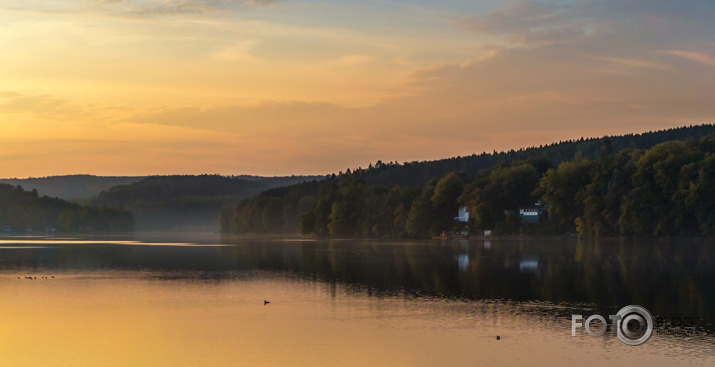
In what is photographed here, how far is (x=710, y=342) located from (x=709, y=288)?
26267mm

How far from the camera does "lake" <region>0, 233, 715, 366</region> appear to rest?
3584cm

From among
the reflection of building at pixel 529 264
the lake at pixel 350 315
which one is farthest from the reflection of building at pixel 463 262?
the reflection of building at pixel 529 264

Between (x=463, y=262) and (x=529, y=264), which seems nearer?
(x=529, y=264)

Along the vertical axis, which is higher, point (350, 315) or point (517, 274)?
point (517, 274)

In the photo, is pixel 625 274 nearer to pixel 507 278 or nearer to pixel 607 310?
pixel 507 278

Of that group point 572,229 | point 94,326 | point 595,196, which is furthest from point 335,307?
point 572,229

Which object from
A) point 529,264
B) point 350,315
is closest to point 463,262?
point 529,264

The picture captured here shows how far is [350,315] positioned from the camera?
48438 millimetres

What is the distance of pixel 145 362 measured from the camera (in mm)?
34969

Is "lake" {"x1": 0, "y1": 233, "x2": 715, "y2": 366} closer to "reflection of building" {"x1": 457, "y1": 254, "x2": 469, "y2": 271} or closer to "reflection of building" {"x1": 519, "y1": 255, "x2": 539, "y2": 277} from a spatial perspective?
"reflection of building" {"x1": 519, "y1": 255, "x2": 539, "y2": 277}

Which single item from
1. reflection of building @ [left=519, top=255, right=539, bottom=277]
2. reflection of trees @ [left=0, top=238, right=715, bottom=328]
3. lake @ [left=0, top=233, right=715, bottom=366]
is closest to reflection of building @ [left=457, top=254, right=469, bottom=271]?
reflection of trees @ [left=0, top=238, right=715, bottom=328]

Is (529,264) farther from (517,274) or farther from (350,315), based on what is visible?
(350,315)

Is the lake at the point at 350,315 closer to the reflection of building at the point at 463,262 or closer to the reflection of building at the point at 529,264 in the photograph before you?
the reflection of building at the point at 529,264

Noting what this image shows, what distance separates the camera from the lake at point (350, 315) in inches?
1411
